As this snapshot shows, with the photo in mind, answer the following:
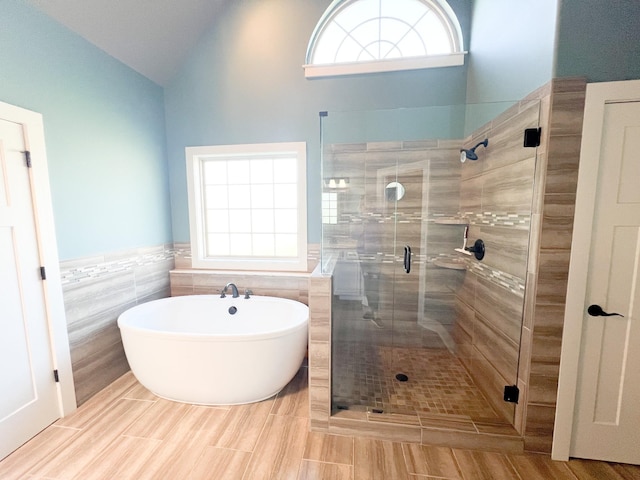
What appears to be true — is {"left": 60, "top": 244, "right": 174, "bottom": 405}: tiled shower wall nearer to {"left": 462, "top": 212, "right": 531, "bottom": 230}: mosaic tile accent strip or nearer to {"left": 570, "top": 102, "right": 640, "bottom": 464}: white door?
{"left": 462, "top": 212, "right": 531, "bottom": 230}: mosaic tile accent strip

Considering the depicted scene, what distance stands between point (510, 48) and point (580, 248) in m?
1.38

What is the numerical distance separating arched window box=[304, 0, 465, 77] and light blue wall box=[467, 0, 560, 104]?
0.32 meters

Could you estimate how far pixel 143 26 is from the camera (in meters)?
2.20

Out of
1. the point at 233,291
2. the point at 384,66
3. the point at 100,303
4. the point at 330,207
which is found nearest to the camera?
the point at 100,303

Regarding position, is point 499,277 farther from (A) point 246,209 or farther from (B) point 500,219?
(A) point 246,209

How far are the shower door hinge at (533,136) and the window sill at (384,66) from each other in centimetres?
137

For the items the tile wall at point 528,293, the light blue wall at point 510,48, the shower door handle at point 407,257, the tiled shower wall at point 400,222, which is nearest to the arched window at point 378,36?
the light blue wall at point 510,48

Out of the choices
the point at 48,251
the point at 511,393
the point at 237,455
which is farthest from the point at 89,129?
the point at 511,393

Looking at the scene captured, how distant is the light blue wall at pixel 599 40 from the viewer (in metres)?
1.30

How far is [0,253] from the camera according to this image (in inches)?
61.0

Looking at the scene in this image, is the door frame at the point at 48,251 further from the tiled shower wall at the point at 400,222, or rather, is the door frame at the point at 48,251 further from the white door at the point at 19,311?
the tiled shower wall at the point at 400,222

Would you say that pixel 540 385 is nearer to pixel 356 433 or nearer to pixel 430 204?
pixel 356 433

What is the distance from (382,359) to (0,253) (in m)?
2.81

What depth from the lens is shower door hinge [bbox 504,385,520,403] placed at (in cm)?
161
